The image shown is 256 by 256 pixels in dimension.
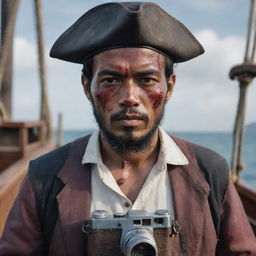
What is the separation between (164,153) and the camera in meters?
1.79

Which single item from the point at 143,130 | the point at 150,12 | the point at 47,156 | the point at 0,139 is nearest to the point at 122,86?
the point at 143,130

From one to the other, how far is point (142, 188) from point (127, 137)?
216 millimetres

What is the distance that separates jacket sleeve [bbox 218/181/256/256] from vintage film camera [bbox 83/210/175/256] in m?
0.28

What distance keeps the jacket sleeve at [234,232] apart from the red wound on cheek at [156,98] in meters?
0.43

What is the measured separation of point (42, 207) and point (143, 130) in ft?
1.53

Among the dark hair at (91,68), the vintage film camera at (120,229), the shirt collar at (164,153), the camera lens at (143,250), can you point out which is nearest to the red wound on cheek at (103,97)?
the dark hair at (91,68)

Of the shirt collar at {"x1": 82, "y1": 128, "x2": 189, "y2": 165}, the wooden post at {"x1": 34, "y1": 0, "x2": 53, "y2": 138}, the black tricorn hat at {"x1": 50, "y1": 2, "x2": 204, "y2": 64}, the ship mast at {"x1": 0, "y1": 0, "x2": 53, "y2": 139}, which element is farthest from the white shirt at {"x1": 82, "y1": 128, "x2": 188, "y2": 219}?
the wooden post at {"x1": 34, "y1": 0, "x2": 53, "y2": 138}

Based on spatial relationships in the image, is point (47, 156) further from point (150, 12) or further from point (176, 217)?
point (150, 12)

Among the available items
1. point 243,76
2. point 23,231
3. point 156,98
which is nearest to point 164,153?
point 156,98

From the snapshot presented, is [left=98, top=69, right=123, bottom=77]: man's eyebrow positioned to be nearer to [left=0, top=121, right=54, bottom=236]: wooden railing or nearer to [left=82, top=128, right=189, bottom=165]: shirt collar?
[left=82, top=128, right=189, bottom=165]: shirt collar

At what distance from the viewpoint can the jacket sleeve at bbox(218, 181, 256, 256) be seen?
1700 mm

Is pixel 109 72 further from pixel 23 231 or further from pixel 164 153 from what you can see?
pixel 23 231

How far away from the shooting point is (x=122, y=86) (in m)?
1.64

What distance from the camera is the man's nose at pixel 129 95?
161 centimetres
